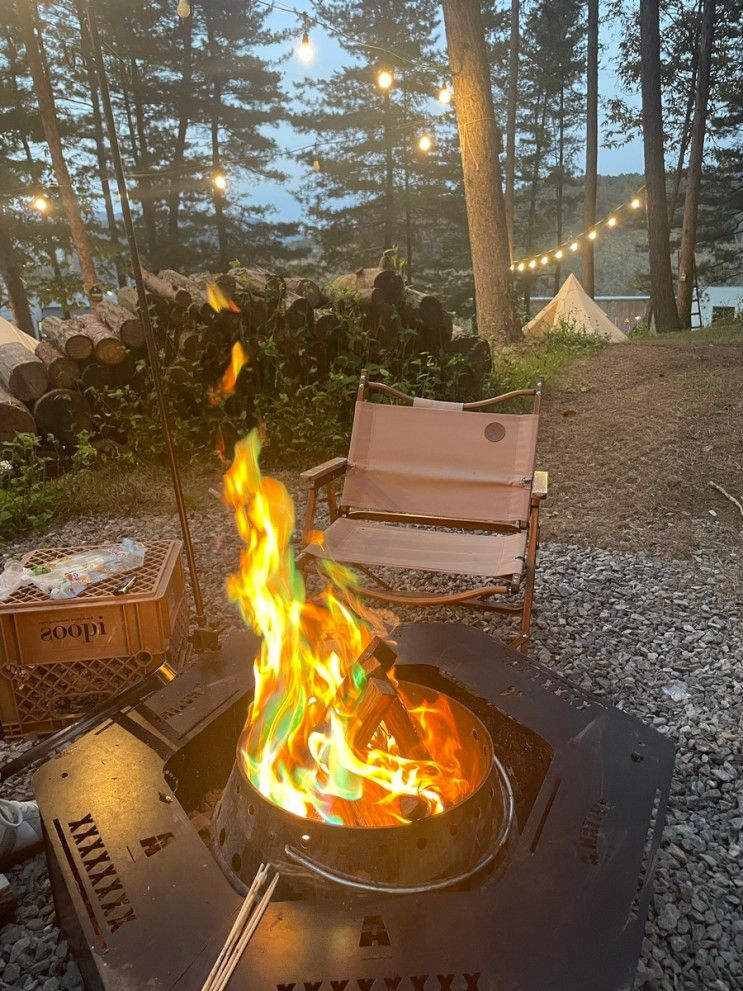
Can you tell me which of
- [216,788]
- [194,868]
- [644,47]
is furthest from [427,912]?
[644,47]

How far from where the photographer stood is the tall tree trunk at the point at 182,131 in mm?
17125

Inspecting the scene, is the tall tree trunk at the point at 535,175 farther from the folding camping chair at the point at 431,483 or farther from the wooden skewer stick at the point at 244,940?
the wooden skewer stick at the point at 244,940

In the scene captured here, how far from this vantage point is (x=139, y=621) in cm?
245

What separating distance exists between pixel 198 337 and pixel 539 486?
338cm

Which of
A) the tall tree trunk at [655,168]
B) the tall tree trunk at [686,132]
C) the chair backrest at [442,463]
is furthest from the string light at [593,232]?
the chair backrest at [442,463]

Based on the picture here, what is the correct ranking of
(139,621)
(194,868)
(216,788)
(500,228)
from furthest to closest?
(500,228) → (139,621) → (216,788) → (194,868)

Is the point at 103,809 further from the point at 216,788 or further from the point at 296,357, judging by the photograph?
the point at 296,357

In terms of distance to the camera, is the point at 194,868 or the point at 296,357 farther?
the point at 296,357

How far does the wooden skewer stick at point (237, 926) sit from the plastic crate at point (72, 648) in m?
1.24

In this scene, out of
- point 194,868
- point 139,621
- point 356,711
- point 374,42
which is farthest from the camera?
point 374,42

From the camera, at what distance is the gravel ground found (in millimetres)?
1577

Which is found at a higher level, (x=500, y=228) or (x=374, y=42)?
(x=374, y=42)

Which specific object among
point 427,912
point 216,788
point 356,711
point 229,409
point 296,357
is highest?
point 296,357

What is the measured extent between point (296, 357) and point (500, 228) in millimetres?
3891
